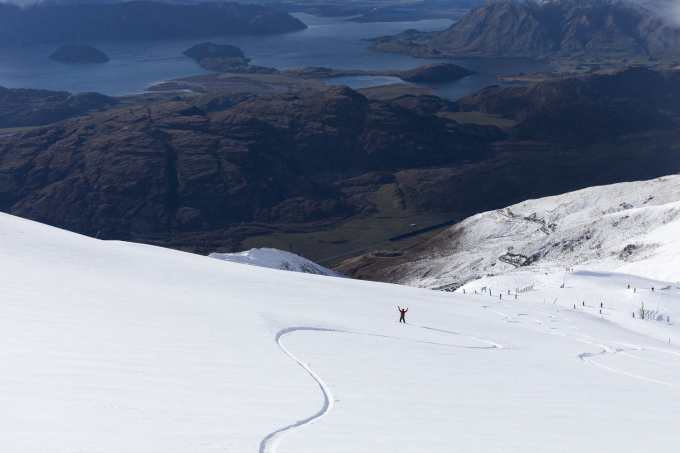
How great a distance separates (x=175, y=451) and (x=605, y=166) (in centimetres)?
12963

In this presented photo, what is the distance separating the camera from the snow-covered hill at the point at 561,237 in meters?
47.4

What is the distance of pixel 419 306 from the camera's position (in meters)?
23.1

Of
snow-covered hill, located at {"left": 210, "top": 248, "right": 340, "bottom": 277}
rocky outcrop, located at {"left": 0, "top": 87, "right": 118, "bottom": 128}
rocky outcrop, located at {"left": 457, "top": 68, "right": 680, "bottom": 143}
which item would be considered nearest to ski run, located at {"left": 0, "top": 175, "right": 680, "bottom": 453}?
snow-covered hill, located at {"left": 210, "top": 248, "right": 340, "bottom": 277}

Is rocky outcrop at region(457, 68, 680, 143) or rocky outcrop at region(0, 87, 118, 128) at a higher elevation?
rocky outcrop at region(457, 68, 680, 143)

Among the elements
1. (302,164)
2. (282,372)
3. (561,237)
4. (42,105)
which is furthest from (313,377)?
(42,105)

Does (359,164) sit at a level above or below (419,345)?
below

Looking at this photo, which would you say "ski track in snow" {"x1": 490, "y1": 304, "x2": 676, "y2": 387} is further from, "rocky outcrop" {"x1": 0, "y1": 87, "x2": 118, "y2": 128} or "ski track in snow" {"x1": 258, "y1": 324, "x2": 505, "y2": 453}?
"rocky outcrop" {"x1": 0, "y1": 87, "x2": 118, "y2": 128}

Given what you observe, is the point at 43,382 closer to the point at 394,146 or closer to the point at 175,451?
the point at 175,451

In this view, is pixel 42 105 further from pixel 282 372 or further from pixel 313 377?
pixel 313 377

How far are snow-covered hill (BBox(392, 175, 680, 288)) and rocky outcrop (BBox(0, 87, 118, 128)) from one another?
367ft

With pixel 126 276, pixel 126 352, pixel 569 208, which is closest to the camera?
pixel 126 352

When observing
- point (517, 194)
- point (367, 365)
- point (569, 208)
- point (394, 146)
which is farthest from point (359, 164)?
point (367, 365)

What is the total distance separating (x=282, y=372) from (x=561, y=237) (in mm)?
49744

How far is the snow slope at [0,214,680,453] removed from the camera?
26.7 feet
